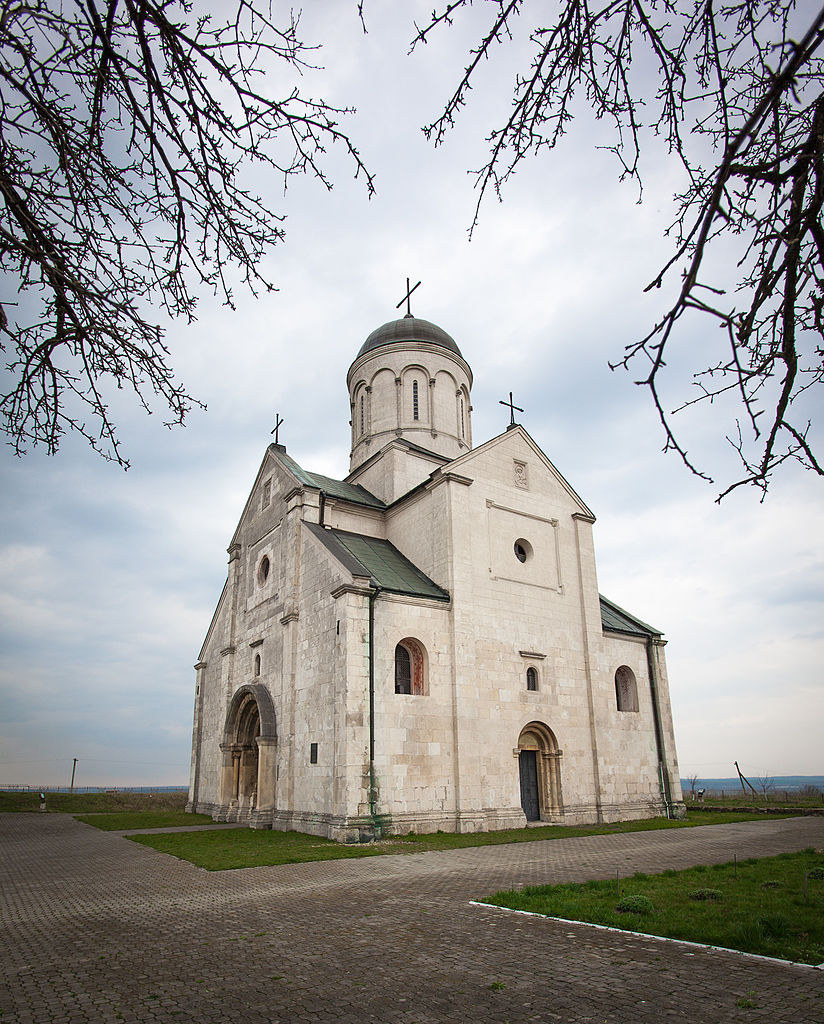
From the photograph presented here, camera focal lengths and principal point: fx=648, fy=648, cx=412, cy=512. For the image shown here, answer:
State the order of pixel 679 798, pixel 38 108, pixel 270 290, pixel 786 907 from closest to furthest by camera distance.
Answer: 1. pixel 38 108
2. pixel 270 290
3. pixel 786 907
4. pixel 679 798

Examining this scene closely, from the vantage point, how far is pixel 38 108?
3.80m

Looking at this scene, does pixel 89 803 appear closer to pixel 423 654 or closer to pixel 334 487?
pixel 334 487

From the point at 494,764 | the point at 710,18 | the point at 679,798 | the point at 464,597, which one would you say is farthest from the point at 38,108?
the point at 679,798

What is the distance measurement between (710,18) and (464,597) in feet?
54.3

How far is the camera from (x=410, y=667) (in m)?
18.2

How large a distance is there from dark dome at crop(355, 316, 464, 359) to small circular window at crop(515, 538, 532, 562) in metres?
10.4

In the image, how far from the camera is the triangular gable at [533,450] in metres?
20.9

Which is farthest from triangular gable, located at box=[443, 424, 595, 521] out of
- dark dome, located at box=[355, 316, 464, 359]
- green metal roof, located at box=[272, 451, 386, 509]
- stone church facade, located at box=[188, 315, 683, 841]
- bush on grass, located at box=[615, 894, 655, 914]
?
bush on grass, located at box=[615, 894, 655, 914]

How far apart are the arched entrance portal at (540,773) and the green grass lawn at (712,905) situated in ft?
30.7

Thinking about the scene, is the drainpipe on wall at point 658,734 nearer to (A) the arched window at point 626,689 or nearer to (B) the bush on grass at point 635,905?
(A) the arched window at point 626,689

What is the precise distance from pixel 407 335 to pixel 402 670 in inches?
609

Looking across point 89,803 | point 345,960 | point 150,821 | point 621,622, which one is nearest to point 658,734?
point 621,622

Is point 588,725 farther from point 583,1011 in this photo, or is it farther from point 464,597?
point 583,1011

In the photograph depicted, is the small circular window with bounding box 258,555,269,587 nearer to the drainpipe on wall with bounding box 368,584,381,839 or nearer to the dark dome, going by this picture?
the drainpipe on wall with bounding box 368,584,381,839
